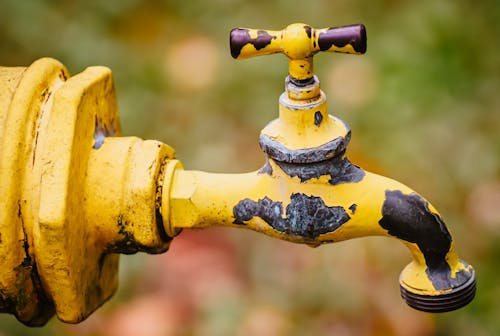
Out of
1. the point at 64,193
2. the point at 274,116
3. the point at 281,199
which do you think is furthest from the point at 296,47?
the point at 274,116

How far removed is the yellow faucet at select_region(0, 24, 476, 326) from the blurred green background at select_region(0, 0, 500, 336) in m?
0.96

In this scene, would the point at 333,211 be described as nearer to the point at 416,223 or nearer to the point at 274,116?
the point at 416,223

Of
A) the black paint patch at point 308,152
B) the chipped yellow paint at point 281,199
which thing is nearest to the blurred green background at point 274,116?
the chipped yellow paint at point 281,199

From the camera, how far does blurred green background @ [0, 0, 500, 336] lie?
80.5 inches

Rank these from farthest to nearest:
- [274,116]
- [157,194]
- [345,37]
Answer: [274,116], [157,194], [345,37]

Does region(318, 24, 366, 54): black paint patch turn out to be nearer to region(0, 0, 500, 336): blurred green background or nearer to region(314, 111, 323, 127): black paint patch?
region(314, 111, 323, 127): black paint patch

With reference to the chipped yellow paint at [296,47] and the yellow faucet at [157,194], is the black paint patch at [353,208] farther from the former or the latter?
the chipped yellow paint at [296,47]

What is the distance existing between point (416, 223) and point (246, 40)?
0.28 metres

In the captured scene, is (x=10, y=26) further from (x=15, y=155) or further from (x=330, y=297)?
(x=15, y=155)

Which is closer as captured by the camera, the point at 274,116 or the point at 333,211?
the point at 333,211

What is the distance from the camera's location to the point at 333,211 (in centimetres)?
104

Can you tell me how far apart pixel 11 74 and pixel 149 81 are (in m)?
1.58

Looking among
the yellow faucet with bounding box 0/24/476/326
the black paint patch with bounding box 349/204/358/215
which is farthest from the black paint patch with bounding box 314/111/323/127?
the black paint patch with bounding box 349/204/358/215

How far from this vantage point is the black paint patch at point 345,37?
95cm
